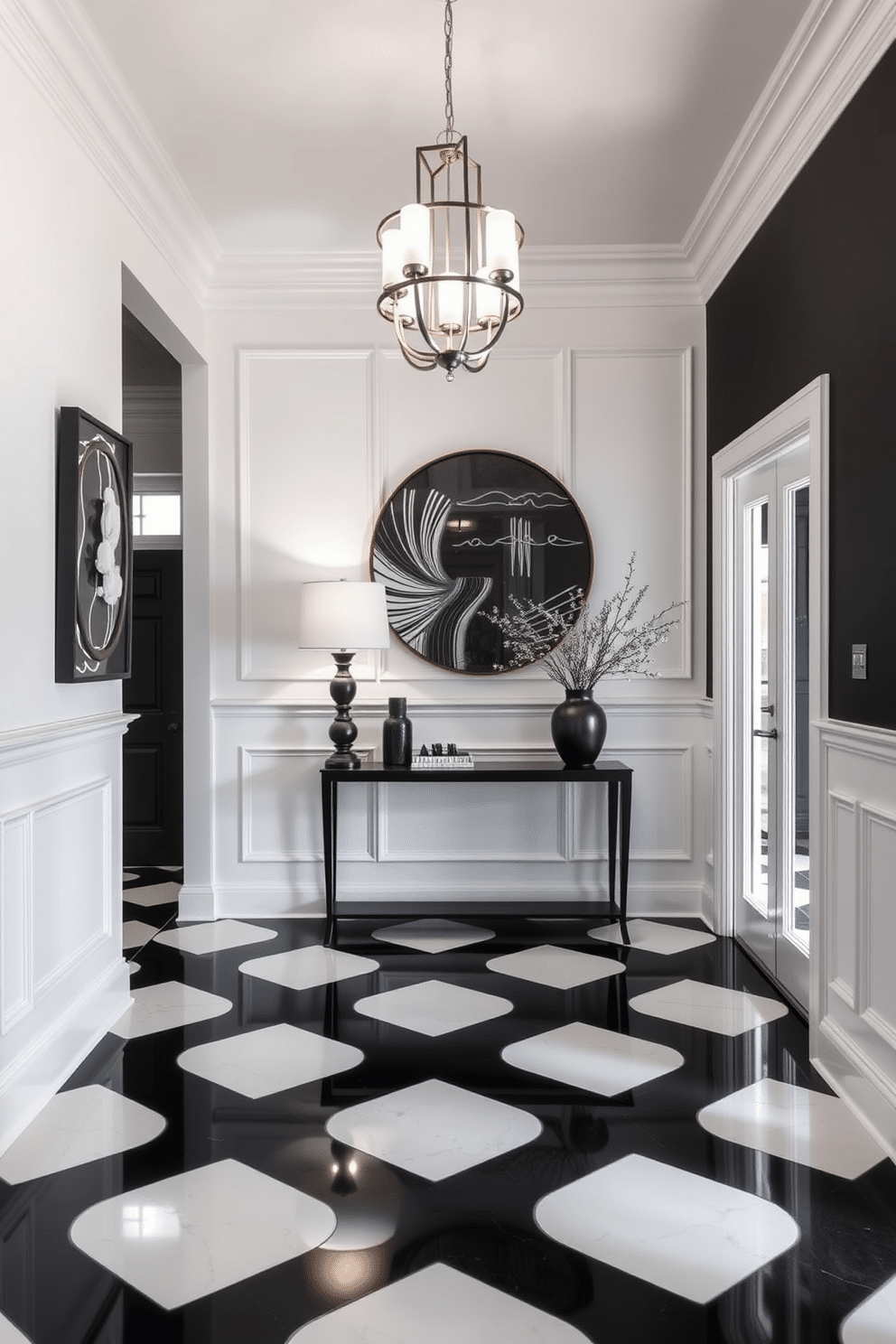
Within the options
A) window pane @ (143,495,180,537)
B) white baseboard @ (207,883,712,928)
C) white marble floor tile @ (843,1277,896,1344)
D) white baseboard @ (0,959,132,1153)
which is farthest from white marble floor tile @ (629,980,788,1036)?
window pane @ (143,495,180,537)

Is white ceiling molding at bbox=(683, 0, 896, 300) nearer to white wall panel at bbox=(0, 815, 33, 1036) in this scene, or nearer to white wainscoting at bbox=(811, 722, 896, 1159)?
white wainscoting at bbox=(811, 722, 896, 1159)

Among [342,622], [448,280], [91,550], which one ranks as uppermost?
[448,280]

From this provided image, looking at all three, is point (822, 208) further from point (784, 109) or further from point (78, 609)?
point (78, 609)

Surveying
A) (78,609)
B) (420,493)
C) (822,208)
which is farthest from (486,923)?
(822,208)

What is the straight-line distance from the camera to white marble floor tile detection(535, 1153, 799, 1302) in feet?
6.31

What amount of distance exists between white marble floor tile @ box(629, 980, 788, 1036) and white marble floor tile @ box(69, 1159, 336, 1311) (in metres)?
1.53

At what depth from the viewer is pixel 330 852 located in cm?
432

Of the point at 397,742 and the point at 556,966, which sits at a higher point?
the point at 397,742

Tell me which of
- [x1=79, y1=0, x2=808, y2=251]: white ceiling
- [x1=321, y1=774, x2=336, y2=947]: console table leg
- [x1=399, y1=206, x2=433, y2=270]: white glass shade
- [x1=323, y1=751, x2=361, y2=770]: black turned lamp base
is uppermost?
[x1=79, y1=0, x2=808, y2=251]: white ceiling

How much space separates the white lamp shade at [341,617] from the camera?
163 inches

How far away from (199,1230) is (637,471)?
11.8 feet

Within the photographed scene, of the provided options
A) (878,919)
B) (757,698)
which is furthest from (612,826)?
(878,919)

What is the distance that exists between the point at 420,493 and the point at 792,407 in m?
1.83

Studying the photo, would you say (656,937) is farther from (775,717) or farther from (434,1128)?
(434,1128)
